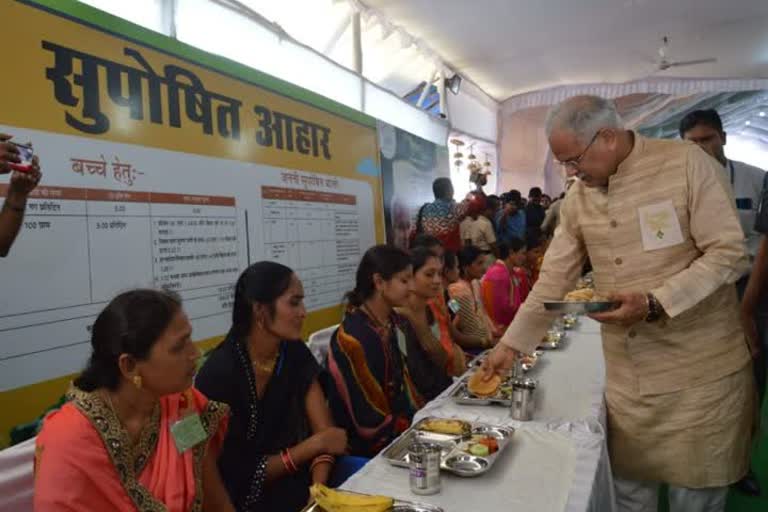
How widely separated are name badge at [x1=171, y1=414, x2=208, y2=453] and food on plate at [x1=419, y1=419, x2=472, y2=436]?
0.59m

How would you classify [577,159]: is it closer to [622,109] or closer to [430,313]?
[430,313]

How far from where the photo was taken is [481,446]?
131 cm

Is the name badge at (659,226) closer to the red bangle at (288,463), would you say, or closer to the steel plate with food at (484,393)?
the steel plate with food at (484,393)

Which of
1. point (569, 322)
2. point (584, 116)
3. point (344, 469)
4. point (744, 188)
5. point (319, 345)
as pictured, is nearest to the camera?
point (584, 116)

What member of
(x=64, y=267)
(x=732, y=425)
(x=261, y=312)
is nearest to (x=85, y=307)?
(x=64, y=267)

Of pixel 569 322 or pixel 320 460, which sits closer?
pixel 320 460

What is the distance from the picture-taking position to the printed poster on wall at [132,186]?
1.61 m

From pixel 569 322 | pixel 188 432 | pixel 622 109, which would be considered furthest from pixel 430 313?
pixel 622 109

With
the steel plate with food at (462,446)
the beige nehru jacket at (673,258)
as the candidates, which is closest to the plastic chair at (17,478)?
the steel plate with food at (462,446)

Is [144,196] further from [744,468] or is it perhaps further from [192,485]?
[744,468]

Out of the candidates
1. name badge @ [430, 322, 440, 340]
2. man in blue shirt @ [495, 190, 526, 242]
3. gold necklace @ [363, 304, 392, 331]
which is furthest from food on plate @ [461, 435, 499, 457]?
man in blue shirt @ [495, 190, 526, 242]

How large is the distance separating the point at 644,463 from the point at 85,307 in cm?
175

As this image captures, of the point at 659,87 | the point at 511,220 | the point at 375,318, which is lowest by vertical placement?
the point at 375,318

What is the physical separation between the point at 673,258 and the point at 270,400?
3.87ft
